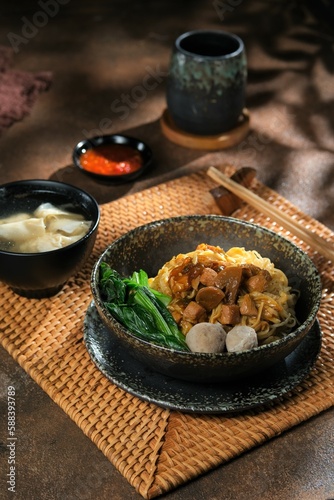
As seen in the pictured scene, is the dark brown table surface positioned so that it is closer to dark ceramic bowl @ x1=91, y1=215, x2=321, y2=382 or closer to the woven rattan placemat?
the woven rattan placemat

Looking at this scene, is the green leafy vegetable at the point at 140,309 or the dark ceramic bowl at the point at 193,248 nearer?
the dark ceramic bowl at the point at 193,248

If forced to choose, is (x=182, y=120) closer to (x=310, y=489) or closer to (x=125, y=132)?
(x=125, y=132)

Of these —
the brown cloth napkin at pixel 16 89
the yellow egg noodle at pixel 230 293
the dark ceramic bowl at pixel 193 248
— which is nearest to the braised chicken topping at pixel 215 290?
the yellow egg noodle at pixel 230 293

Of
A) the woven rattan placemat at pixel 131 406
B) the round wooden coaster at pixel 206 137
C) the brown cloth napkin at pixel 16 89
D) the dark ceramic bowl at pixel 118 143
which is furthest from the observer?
the brown cloth napkin at pixel 16 89

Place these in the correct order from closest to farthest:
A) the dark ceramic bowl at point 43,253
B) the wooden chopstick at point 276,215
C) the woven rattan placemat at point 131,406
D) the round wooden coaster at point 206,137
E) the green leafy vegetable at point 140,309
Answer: the woven rattan placemat at point 131,406 < the green leafy vegetable at point 140,309 < the dark ceramic bowl at point 43,253 < the wooden chopstick at point 276,215 < the round wooden coaster at point 206,137

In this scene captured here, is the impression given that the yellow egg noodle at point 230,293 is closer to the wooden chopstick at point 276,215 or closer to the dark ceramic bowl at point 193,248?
the dark ceramic bowl at point 193,248

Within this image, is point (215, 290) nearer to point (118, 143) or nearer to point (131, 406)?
point (131, 406)
